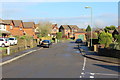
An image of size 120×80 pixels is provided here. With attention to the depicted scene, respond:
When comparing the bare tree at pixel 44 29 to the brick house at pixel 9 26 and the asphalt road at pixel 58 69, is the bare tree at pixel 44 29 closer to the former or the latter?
the brick house at pixel 9 26

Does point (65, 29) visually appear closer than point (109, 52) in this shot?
No

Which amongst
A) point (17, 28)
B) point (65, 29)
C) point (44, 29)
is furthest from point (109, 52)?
point (65, 29)

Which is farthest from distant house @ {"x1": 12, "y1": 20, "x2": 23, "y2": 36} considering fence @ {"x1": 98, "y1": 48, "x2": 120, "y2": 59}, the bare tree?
fence @ {"x1": 98, "y1": 48, "x2": 120, "y2": 59}

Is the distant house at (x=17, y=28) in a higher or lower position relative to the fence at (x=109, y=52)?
higher

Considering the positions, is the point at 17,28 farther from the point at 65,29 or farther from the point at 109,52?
the point at 65,29

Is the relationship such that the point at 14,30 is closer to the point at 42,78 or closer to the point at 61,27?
the point at 42,78

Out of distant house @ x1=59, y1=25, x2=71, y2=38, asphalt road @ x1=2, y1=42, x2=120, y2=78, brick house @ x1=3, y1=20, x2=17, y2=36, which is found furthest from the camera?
distant house @ x1=59, y1=25, x2=71, y2=38

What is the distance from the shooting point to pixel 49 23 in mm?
81875

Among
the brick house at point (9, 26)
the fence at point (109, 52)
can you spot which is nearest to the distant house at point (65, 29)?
the brick house at point (9, 26)

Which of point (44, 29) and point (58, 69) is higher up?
point (44, 29)

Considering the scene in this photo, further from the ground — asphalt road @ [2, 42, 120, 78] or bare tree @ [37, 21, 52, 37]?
bare tree @ [37, 21, 52, 37]

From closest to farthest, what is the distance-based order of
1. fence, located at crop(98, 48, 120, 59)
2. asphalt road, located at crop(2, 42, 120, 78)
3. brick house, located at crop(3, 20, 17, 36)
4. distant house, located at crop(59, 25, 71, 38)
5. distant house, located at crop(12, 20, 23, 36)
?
1. asphalt road, located at crop(2, 42, 120, 78)
2. fence, located at crop(98, 48, 120, 59)
3. brick house, located at crop(3, 20, 17, 36)
4. distant house, located at crop(12, 20, 23, 36)
5. distant house, located at crop(59, 25, 71, 38)

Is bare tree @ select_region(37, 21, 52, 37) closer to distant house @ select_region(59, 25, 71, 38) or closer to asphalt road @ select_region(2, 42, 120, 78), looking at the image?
distant house @ select_region(59, 25, 71, 38)

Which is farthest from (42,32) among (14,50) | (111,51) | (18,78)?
(18,78)
